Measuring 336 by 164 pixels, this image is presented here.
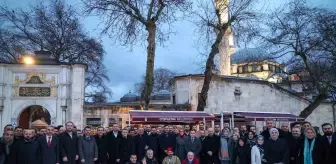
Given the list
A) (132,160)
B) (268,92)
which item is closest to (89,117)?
(132,160)

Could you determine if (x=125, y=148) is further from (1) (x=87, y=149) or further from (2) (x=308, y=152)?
(2) (x=308, y=152)

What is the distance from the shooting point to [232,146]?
12.0 m

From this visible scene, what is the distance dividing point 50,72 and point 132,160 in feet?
40.7

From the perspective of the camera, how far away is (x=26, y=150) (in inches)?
359

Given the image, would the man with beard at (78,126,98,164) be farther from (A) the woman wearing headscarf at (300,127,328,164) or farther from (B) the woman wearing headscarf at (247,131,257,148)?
Answer: (A) the woman wearing headscarf at (300,127,328,164)

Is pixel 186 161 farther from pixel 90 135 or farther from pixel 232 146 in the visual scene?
pixel 90 135

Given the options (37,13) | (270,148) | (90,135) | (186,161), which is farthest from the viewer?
(37,13)

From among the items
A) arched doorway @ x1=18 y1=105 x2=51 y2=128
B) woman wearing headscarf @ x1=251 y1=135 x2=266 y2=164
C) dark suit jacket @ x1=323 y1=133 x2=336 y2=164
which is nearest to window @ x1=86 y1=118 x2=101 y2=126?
arched doorway @ x1=18 y1=105 x2=51 y2=128

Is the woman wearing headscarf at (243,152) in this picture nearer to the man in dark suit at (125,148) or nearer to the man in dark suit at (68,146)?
the man in dark suit at (125,148)

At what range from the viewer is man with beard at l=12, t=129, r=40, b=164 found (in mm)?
8906

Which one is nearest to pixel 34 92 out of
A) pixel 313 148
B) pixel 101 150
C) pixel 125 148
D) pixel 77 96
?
pixel 77 96

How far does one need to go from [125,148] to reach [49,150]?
2.79m

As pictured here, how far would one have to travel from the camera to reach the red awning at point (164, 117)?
16.4m

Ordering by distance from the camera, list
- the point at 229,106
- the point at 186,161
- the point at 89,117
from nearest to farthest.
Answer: the point at 186,161 → the point at 89,117 → the point at 229,106
